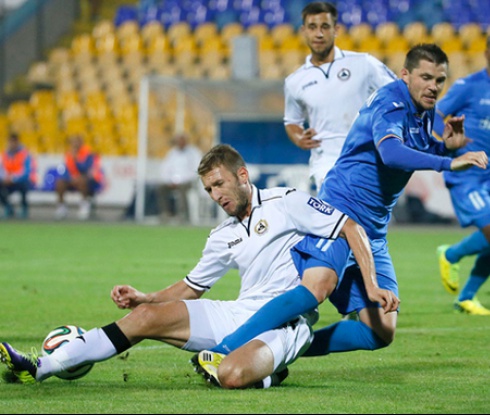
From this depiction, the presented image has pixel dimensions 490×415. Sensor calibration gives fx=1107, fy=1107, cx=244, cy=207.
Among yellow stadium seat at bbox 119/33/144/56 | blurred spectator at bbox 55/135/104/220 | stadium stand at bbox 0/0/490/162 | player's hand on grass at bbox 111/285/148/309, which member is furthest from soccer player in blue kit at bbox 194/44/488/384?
yellow stadium seat at bbox 119/33/144/56

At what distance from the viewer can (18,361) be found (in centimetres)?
528

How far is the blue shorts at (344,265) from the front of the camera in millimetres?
5648

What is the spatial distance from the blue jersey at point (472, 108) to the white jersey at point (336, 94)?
0.85 meters

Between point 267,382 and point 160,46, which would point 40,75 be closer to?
point 160,46

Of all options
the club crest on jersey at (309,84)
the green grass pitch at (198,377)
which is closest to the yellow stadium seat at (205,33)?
the green grass pitch at (198,377)

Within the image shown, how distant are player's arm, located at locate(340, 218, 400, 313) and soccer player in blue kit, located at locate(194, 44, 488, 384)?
3.5 inches

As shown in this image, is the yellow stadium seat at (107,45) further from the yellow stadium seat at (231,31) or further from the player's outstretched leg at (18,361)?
the player's outstretched leg at (18,361)

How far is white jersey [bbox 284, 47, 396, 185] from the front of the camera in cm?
848

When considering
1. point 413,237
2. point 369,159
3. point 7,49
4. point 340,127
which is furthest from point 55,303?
point 7,49

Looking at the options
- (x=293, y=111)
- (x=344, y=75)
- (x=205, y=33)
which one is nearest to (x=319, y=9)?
(x=344, y=75)

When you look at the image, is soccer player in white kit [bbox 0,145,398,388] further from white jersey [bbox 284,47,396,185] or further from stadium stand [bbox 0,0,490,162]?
stadium stand [bbox 0,0,490,162]

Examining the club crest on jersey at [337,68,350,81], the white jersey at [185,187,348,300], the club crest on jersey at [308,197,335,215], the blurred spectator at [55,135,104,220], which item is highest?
the club crest on jersey at [337,68,350,81]

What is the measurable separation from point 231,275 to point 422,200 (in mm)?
10523

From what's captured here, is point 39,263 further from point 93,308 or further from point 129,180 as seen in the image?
point 129,180
